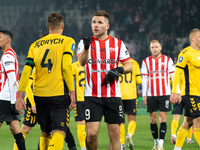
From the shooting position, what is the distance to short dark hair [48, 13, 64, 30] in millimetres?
3641

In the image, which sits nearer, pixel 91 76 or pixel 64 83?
pixel 64 83

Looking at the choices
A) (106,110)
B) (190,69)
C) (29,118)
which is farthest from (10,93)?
(190,69)

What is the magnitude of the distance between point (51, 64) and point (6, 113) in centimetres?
135

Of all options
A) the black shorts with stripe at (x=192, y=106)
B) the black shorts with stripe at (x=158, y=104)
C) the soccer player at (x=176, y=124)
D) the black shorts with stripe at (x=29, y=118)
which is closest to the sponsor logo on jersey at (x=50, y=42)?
the black shorts with stripe at (x=29, y=118)

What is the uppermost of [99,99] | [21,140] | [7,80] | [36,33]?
[36,33]

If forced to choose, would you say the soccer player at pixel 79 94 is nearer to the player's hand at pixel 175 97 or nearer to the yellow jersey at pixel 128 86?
the yellow jersey at pixel 128 86

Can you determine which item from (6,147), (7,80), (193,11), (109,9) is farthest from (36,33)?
(7,80)

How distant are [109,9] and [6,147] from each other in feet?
54.4

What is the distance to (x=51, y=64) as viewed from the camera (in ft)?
11.6

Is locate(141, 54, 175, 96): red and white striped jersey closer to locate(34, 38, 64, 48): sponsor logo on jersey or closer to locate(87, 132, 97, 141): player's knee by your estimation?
locate(87, 132, 97, 141): player's knee

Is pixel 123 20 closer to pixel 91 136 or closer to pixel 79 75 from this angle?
pixel 79 75

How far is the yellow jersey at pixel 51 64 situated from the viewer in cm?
354

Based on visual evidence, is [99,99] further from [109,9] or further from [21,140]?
[109,9]

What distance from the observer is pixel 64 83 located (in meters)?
3.60
